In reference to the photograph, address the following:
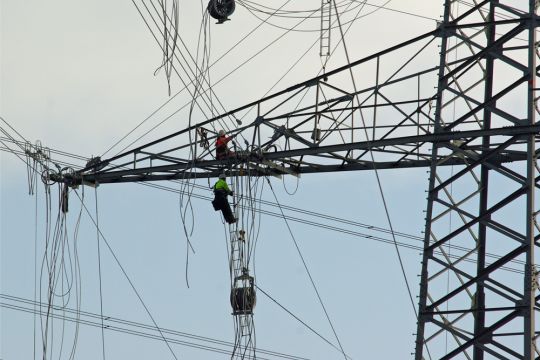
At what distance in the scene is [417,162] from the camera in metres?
28.2

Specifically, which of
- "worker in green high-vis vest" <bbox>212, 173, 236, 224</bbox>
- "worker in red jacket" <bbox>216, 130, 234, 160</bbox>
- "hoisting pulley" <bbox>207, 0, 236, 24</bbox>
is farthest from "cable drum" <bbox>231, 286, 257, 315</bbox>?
"hoisting pulley" <bbox>207, 0, 236, 24</bbox>

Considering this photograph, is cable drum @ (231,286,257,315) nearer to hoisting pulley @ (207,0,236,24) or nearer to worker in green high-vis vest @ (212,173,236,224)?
worker in green high-vis vest @ (212,173,236,224)

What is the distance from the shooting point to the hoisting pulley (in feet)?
95.6

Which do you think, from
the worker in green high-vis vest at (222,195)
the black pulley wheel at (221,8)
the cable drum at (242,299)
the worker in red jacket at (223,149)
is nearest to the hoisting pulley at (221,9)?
the black pulley wheel at (221,8)

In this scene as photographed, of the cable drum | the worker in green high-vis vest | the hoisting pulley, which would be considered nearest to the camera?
the cable drum

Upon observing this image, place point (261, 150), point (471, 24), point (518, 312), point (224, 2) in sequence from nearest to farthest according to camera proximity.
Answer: point (518, 312) → point (471, 24) → point (261, 150) → point (224, 2)

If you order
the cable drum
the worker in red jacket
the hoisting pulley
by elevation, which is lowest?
the cable drum

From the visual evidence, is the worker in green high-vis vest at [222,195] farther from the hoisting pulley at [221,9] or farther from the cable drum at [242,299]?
the hoisting pulley at [221,9]

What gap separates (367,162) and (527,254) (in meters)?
5.03

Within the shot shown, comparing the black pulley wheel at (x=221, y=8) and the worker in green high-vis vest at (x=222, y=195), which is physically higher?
the black pulley wheel at (x=221, y=8)

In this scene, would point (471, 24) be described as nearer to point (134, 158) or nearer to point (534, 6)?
point (534, 6)

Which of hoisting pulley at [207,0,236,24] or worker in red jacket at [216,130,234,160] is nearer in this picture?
worker in red jacket at [216,130,234,160]

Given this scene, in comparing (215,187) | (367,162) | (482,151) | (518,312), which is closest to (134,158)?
(215,187)

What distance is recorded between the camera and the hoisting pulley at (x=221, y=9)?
29.1 metres
